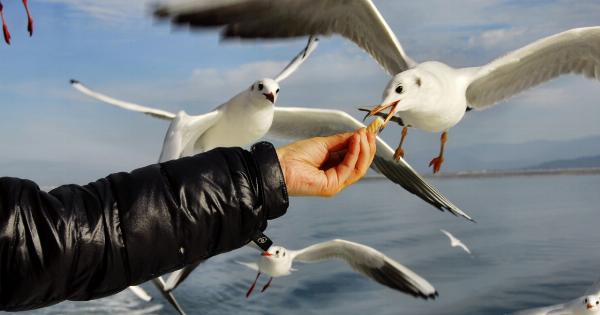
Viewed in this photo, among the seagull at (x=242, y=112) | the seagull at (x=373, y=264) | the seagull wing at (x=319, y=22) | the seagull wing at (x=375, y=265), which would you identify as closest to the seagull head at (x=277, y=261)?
the seagull at (x=373, y=264)

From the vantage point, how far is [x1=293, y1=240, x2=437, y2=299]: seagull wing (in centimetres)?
282

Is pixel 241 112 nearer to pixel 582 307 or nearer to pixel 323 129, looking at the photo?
pixel 323 129

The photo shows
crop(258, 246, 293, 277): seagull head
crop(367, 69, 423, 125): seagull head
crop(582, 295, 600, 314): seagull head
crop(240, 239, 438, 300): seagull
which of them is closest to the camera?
crop(367, 69, 423, 125): seagull head

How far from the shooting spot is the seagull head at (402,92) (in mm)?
1532

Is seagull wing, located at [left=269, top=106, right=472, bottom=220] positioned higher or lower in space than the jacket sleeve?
higher

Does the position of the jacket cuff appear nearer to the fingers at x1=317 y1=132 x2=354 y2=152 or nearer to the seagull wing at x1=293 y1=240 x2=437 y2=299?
the fingers at x1=317 y1=132 x2=354 y2=152

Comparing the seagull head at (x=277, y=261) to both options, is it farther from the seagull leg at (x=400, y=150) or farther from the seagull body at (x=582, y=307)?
the seagull leg at (x=400, y=150)

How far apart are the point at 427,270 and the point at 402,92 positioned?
23.9 ft

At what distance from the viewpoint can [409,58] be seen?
6.74 ft

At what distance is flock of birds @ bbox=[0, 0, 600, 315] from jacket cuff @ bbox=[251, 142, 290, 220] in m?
0.53

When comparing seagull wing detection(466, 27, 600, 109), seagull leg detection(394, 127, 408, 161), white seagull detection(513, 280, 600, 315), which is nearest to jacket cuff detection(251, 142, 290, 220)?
seagull leg detection(394, 127, 408, 161)

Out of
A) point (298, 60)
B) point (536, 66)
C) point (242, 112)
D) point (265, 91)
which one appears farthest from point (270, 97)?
point (536, 66)

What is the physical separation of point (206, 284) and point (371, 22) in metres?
7.30

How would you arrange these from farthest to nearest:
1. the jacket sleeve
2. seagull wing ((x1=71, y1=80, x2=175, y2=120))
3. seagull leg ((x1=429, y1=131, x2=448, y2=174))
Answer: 1. seagull wing ((x1=71, y1=80, x2=175, y2=120))
2. seagull leg ((x1=429, y1=131, x2=448, y2=174))
3. the jacket sleeve
